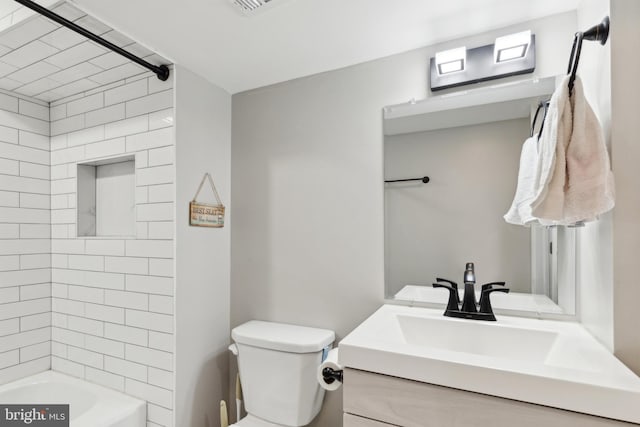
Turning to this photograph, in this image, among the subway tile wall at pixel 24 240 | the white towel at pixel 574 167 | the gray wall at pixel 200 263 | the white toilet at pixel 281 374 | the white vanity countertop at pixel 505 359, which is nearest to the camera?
the white vanity countertop at pixel 505 359

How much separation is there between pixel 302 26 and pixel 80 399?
219cm

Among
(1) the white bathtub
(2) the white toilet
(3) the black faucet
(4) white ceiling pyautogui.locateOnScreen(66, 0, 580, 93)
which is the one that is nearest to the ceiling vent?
(4) white ceiling pyautogui.locateOnScreen(66, 0, 580, 93)

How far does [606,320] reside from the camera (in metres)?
0.96

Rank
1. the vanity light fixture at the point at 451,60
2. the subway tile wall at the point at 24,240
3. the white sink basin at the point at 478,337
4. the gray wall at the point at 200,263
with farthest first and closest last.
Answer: the subway tile wall at the point at 24,240 → the gray wall at the point at 200,263 → the vanity light fixture at the point at 451,60 → the white sink basin at the point at 478,337

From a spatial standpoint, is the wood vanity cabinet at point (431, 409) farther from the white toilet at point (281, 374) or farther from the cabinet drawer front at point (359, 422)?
the white toilet at point (281, 374)

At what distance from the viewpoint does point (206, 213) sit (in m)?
1.75

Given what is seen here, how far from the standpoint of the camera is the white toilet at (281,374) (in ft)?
4.83

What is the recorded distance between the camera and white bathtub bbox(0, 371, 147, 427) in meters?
1.52

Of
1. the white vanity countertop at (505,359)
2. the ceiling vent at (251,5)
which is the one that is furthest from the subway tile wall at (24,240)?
the white vanity countertop at (505,359)

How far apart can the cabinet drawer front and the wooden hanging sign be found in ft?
3.77

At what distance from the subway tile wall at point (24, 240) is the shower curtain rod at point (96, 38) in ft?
3.32

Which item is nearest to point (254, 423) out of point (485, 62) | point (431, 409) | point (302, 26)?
point (431, 409)

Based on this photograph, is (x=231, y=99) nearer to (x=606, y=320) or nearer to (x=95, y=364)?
(x=95, y=364)

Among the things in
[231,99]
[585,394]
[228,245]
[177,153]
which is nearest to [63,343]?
[228,245]
